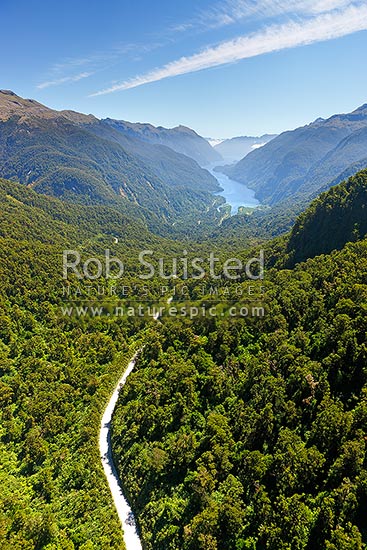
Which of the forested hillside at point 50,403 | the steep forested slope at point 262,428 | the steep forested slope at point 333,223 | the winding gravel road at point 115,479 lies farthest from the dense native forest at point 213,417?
the winding gravel road at point 115,479

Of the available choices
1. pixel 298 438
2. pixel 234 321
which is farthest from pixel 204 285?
pixel 298 438

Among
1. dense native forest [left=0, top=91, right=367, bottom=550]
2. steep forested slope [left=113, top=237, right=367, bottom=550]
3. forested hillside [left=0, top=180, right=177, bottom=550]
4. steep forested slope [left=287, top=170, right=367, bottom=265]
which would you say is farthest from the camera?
steep forested slope [left=287, top=170, right=367, bottom=265]

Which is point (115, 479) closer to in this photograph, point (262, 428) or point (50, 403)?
point (262, 428)

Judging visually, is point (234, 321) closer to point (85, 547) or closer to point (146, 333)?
point (146, 333)

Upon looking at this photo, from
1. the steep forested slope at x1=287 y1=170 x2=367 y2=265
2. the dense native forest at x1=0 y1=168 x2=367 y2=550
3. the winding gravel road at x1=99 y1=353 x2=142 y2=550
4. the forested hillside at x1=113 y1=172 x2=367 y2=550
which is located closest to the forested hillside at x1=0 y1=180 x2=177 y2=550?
the dense native forest at x1=0 y1=168 x2=367 y2=550

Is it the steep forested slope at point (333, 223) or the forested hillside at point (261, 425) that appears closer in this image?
the forested hillside at point (261, 425)

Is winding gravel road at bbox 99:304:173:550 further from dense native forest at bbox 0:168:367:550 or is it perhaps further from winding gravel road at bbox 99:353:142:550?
dense native forest at bbox 0:168:367:550

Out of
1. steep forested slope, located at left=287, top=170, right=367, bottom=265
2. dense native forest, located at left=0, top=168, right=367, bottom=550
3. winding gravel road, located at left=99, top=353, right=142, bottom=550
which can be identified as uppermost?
steep forested slope, located at left=287, top=170, right=367, bottom=265

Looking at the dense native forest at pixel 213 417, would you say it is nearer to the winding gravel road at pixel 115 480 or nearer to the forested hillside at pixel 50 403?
the forested hillside at pixel 50 403

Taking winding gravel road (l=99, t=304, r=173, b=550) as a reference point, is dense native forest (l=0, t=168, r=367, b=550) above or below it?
above

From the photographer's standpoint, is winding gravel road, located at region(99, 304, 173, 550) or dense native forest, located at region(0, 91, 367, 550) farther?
winding gravel road, located at region(99, 304, 173, 550)

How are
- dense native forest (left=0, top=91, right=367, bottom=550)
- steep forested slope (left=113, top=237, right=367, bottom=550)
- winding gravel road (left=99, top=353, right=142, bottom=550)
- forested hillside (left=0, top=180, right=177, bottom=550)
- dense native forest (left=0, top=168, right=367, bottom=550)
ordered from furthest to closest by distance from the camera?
forested hillside (left=0, top=180, right=177, bottom=550), winding gravel road (left=99, top=353, right=142, bottom=550), dense native forest (left=0, top=91, right=367, bottom=550), dense native forest (left=0, top=168, right=367, bottom=550), steep forested slope (left=113, top=237, right=367, bottom=550)
